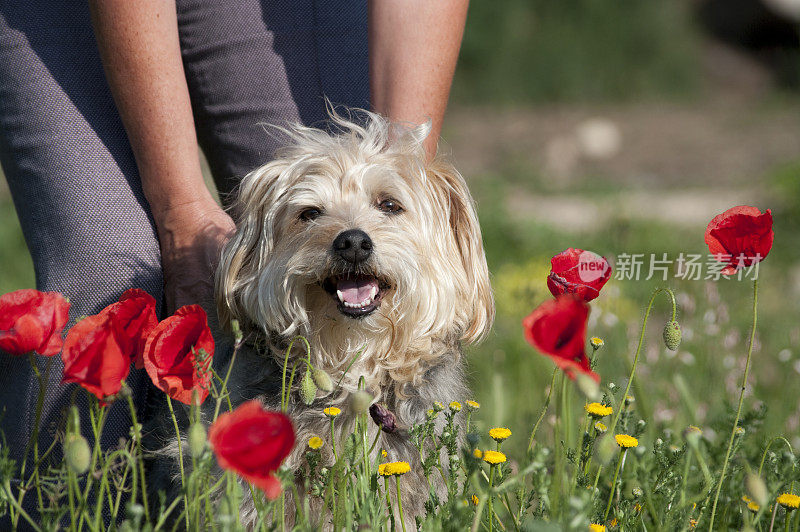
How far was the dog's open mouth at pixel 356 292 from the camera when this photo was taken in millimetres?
2156

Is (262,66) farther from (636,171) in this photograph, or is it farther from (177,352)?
(636,171)

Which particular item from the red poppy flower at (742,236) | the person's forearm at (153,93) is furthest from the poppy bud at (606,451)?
the person's forearm at (153,93)

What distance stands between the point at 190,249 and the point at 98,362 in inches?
38.0

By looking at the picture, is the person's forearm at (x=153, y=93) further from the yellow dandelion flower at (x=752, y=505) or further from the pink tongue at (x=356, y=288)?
the yellow dandelion flower at (x=752, y=505)

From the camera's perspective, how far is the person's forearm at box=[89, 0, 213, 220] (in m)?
2.21

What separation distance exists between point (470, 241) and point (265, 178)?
A: 62cm

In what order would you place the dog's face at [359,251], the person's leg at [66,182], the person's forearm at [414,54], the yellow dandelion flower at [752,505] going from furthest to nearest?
the person's forearm at [414,54] → the person's leg at [66,182] → the dog's face at [359,251] → the yellow dandelion flower at [752,505]

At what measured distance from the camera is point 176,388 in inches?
61.7

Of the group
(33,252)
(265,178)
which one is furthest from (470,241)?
(33,252)

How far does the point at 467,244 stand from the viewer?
2.43 m

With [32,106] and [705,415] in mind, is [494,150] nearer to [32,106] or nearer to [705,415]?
[705,415]

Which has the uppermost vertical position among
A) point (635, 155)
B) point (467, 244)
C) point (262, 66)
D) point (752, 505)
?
point (262, 66)

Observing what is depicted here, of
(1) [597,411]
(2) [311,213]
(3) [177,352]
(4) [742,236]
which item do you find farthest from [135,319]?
(4) [742,236]

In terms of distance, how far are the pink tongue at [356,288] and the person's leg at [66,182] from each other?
56 centimetres
